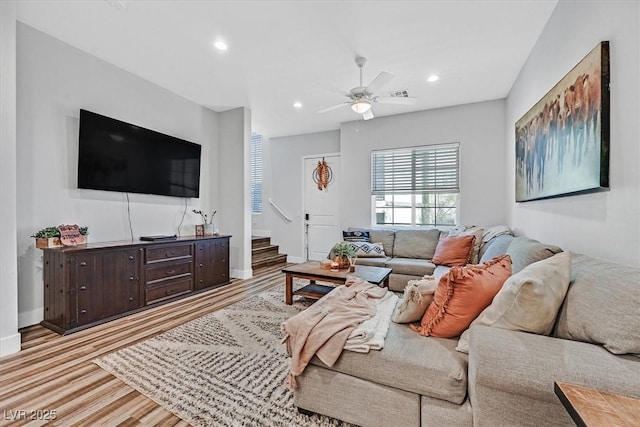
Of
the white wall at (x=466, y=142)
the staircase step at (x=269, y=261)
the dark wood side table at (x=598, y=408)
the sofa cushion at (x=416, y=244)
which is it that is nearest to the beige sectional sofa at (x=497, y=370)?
the dark wood side table at (x=598, y=408)

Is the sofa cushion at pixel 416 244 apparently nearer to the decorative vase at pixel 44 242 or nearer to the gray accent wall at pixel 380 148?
the gray accent wall at pixel 380 148

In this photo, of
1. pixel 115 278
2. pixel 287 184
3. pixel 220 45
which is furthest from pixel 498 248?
pixel 287 184

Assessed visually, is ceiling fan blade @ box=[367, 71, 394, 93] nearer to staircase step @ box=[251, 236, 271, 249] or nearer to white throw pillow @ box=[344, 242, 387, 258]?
white throw pillow @ box=[344, 242, 387, 258]

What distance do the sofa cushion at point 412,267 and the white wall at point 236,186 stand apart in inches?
93.9

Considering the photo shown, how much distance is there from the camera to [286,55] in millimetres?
3121

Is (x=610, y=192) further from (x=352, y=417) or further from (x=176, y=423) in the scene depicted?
(x=176, y=423)

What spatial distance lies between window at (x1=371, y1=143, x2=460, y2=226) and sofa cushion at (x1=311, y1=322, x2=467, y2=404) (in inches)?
145

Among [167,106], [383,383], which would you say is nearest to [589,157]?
[383,383]

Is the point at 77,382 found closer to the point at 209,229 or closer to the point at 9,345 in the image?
the point at 9,345

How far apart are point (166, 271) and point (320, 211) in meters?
3.43

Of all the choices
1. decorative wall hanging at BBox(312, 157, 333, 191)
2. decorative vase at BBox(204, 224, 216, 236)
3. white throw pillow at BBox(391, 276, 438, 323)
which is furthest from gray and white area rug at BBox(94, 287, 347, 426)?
decorative wall hanging at BBox(312, 157, 333, 191)

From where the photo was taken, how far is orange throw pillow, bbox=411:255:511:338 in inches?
58.6

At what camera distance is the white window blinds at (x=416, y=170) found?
474cm

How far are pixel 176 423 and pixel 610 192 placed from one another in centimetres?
266
